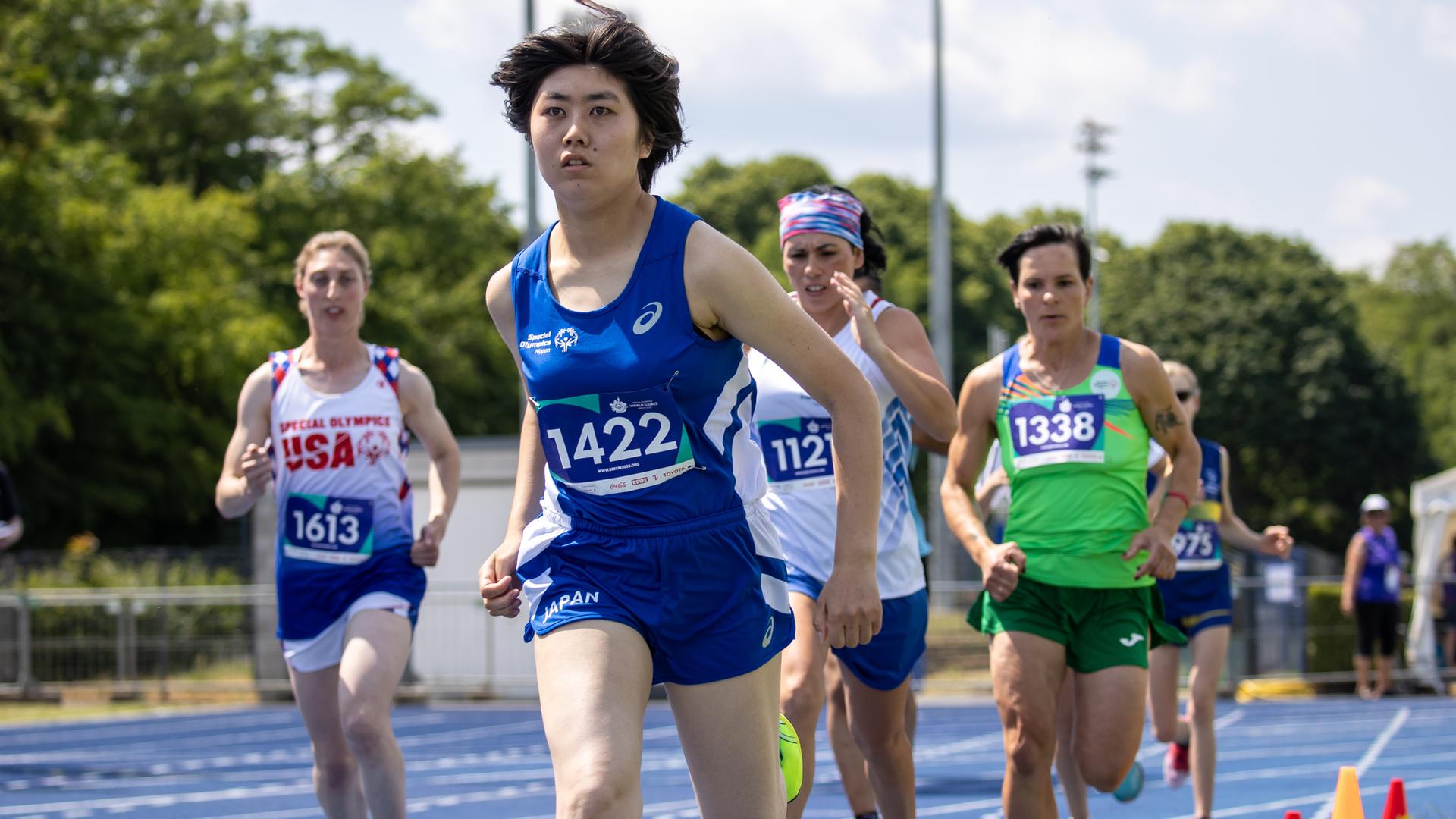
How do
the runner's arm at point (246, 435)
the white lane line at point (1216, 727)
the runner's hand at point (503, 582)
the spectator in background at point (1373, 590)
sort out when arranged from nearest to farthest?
the runner's hand at point (503, 582), the runner's arm at point (246, 435), the white lane line at point (1216, 727), the spectator in background at point (1373, 590)

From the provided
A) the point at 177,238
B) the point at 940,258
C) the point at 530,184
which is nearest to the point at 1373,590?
the point at 940,258

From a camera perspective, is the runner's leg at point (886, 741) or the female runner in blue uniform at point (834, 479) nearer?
the female runner in blue uniform at point (834, 479)

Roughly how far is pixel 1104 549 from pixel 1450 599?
1687 cm

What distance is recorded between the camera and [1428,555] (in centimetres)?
2180

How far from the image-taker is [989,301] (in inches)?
2402

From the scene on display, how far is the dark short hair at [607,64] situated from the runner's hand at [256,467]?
9.49ft

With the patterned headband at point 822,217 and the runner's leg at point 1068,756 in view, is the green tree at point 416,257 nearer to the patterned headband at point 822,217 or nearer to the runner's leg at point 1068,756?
the runner's leg at point 1068,756

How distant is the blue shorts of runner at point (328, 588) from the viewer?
6.70 m

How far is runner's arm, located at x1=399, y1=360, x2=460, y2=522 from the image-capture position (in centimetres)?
710

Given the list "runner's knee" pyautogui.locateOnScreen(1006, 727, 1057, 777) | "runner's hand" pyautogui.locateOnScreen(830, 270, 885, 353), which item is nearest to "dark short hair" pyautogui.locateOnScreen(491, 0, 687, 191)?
"runner's hand" pyautogui.locateOnScreen(830, 270, 885, 353)

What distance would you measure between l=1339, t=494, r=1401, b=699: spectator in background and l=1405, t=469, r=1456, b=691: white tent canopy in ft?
3.18

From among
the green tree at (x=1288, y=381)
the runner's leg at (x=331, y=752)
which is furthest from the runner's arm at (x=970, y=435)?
the green tree at (x=1288, y=381)

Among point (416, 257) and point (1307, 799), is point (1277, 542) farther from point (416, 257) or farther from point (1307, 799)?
point (416, 257)

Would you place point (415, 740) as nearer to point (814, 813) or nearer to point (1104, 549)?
point (814, 813)
